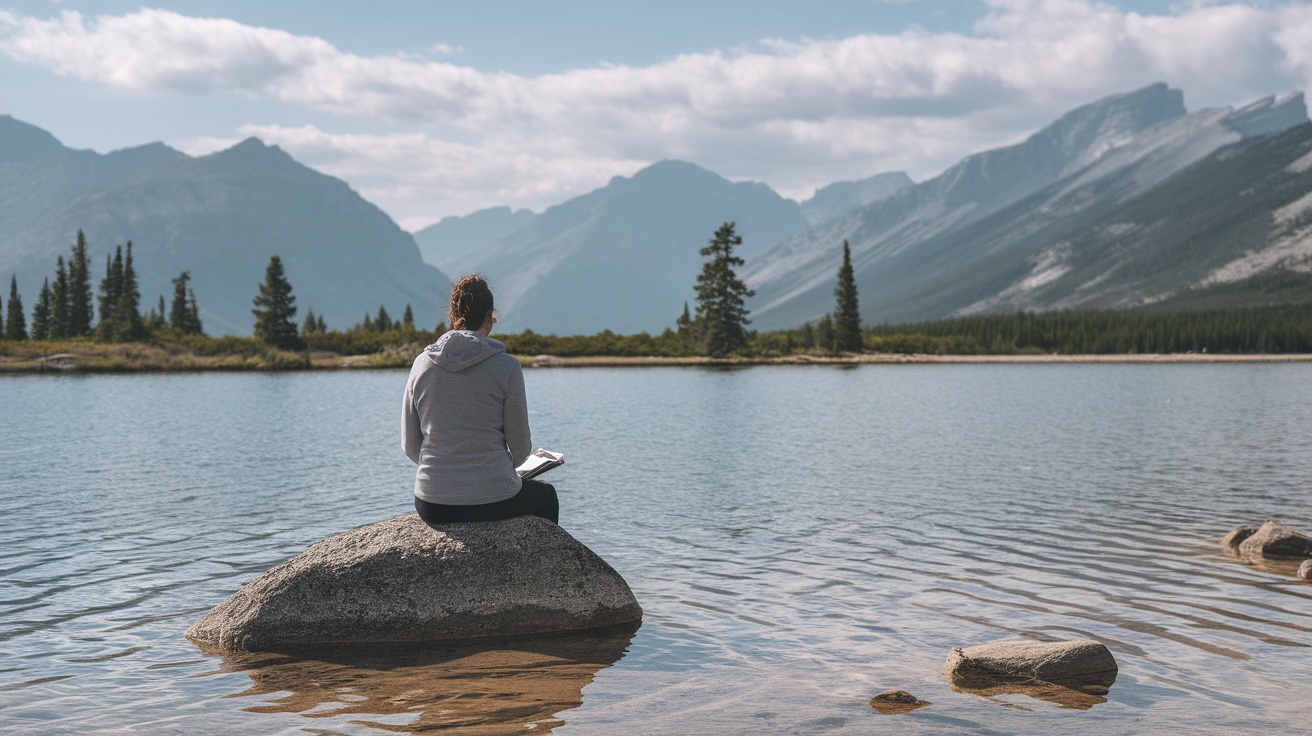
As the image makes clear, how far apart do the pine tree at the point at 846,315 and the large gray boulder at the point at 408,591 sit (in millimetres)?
127791

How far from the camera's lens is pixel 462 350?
1096cm

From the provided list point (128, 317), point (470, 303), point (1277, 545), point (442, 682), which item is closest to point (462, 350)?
point (470, 303)

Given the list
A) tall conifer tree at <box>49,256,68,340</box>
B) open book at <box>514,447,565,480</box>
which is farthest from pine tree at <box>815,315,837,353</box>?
open book at <box>514,447,565,480</box>

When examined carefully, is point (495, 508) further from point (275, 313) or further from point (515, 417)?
point (275, 313)

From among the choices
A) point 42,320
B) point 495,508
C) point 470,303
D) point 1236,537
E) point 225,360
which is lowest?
point 1236,537

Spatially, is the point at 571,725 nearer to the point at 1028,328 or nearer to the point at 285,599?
the point at 285,599

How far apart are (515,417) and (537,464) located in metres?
1.12

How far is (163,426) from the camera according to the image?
4538 cm

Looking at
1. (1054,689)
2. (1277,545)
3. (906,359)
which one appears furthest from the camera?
(906,359)

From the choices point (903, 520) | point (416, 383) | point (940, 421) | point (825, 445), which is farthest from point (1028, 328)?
point (416, 383)

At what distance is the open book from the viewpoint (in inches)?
472

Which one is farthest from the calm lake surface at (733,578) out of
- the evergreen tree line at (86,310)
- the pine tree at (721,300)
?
the evergreen tree line at (86,310)

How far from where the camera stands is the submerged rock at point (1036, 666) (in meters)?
10.5

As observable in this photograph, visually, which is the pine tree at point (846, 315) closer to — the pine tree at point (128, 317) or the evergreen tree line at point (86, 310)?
the evergreen tree line at point (86, 310)
